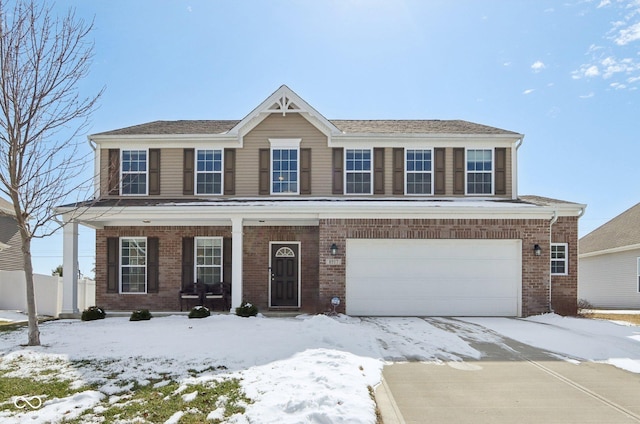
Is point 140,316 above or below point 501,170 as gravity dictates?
below

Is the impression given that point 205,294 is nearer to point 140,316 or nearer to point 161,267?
point 161,267

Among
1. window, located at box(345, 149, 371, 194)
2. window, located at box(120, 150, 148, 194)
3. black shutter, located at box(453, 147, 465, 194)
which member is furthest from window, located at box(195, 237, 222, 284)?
black shutter, located at box(453, 147, 465, 194)

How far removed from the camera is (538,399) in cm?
603

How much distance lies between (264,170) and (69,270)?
649 centimetres

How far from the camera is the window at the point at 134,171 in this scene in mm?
14938

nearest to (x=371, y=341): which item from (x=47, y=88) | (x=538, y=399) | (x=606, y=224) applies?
(x=538, y=399)

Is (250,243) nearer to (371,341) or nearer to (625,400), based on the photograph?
(371,341)

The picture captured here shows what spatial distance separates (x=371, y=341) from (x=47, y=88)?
26.8 ft

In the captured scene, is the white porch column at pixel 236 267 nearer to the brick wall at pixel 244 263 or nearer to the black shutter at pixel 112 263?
the brick wall at pixel 244 263

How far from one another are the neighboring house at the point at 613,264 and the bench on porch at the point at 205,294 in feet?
54.4

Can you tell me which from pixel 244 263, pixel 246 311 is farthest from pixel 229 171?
pixel 246 311

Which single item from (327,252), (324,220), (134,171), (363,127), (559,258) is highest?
(363,127)

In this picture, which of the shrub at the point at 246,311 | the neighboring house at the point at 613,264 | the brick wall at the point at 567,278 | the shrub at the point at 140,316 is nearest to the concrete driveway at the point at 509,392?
the shrub at the point at 246,311

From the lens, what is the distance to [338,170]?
1487 centimetres
